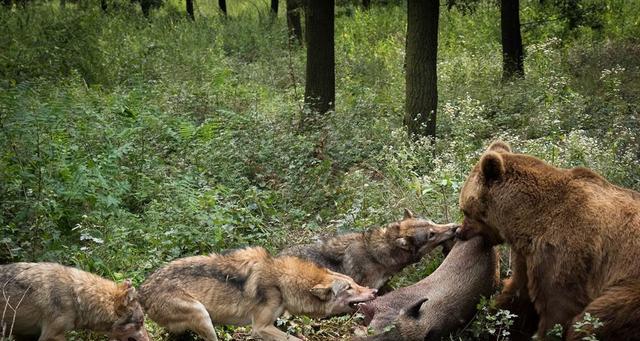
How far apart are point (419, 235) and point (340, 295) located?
146cm

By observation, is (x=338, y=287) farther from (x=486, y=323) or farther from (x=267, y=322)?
(x=486, y=323)

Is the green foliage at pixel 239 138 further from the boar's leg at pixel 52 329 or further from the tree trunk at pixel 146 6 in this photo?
the tree trunk at pixel 146 6

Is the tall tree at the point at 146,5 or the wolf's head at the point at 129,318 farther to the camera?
the tall tree at the point at 146,5

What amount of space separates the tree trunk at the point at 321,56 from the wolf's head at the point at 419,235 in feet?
25.3

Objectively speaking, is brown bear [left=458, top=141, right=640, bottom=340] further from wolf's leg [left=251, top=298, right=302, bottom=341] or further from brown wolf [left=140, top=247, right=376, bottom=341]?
wolf's leg [left=251, top=298, right=302, bottom=341]

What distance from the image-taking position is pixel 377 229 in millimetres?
8727

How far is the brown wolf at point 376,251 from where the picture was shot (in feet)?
27.4

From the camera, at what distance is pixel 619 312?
5754 mm

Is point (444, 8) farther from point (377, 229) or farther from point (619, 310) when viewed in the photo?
point (619, 310)

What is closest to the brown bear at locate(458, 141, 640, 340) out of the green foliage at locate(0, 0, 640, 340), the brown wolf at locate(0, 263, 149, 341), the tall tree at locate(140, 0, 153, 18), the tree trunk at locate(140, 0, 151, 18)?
the green foliage at locate(0, 0, 640, 340)

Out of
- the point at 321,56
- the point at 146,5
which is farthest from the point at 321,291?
the point at 146,5

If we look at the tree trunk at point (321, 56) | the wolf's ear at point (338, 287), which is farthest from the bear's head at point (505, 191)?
the tree trunk at point (321, 56)

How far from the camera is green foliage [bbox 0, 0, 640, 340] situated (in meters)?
8.91

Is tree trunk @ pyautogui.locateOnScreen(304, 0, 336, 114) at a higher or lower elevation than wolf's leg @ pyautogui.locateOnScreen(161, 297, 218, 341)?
higher
